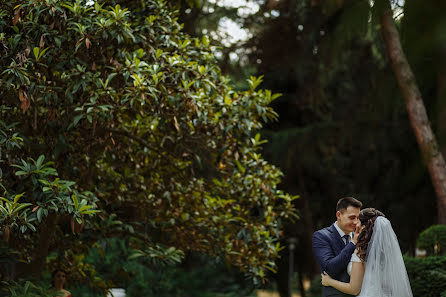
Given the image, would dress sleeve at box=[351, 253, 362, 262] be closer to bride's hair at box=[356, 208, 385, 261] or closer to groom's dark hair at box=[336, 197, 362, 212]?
bride's hair at box=[356, 208, 385, 261]

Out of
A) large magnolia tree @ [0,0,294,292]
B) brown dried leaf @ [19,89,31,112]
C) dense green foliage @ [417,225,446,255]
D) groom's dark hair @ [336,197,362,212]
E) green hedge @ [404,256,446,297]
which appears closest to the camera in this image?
groom's dark hair @ [336,197,362,212]

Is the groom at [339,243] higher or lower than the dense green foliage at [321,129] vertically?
lower

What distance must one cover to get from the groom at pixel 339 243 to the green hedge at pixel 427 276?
3120 mm

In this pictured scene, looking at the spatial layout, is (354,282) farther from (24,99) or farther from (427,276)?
(24,99)

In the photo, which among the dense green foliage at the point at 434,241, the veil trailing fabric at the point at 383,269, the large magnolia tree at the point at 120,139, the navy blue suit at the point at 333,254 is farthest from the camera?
the dense green foliage at the point at 434,241

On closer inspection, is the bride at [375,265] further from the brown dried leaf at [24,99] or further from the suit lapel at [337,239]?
the brown dried leaf at [24,99]

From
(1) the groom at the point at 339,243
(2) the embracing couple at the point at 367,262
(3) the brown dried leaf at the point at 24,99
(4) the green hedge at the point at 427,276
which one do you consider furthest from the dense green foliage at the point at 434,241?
(3) the brown dried leaf at the point at 24,99

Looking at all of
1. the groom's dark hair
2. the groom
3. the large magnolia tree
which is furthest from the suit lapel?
the large magnolia tree

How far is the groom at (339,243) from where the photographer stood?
15.4ft

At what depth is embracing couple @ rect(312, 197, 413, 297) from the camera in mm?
4578

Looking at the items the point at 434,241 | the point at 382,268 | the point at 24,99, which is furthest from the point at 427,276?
the point at 24,99

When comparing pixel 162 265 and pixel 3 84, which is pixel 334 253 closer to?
pixel 162 265

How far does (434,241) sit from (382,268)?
5.04 metres

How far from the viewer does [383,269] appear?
15.2 ft
